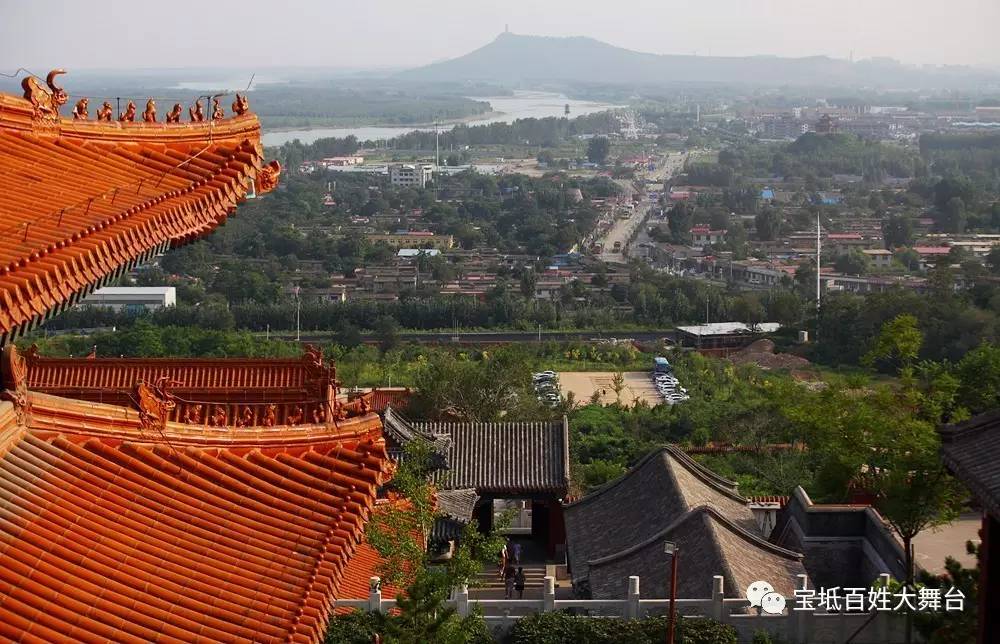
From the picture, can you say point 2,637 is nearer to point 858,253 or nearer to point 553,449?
point 553,449

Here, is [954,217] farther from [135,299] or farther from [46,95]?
[46,95]

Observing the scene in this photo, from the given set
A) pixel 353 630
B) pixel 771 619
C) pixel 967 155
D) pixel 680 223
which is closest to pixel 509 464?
pixel 771 619

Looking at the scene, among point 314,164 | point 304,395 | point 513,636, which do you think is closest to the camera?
point 304,395

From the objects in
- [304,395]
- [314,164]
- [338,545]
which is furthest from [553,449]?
[314,164]

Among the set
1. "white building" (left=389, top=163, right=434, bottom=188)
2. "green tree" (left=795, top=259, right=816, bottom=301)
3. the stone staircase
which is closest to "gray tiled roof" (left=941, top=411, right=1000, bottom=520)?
the stone staircase

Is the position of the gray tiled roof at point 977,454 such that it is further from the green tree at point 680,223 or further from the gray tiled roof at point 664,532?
the green tree at point 680,223

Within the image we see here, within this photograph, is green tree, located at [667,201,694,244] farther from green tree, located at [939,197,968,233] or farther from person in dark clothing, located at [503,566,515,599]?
person in dark clothing, located at [503,566,515,599]

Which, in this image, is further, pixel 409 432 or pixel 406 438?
pixel 409 432
